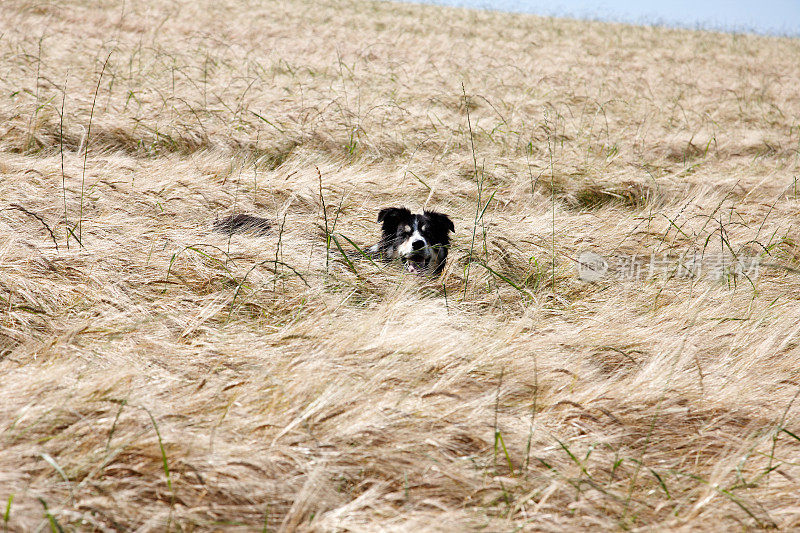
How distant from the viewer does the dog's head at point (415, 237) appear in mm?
3873

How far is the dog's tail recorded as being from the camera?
368 cm

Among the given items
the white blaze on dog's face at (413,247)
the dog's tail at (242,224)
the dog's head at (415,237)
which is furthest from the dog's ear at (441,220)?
the dog's tail at (242,224)

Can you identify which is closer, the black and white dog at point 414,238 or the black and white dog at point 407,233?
the black and white dog at point 407,233

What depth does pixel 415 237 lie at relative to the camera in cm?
392

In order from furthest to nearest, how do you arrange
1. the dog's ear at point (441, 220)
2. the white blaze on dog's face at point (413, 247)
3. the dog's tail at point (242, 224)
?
1. the dog's ear at point (441, 220)
2. the white blaze on dog's face at point (413, 247)
3. the dog's tail at point (242, 224)

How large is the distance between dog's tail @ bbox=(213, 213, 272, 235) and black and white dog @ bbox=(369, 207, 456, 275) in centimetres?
77

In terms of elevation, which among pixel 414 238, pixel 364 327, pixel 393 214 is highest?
pixel 393 214

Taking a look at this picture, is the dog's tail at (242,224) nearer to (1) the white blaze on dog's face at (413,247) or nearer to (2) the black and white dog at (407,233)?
(2) the black and white dog at (407,233)

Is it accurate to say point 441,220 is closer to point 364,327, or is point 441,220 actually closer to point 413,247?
point 413,247

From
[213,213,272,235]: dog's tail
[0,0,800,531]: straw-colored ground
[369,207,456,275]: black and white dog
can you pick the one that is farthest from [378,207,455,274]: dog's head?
[213,213,272,235]: dog's tail

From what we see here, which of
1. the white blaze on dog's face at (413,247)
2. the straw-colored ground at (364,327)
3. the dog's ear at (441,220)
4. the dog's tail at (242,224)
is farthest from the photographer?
the dog's ear at (441,220)

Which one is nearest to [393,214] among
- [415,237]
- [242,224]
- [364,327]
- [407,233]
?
[407,233]

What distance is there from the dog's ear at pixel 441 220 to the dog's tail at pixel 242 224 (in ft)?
3.89

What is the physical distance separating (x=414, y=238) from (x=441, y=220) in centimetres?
29
